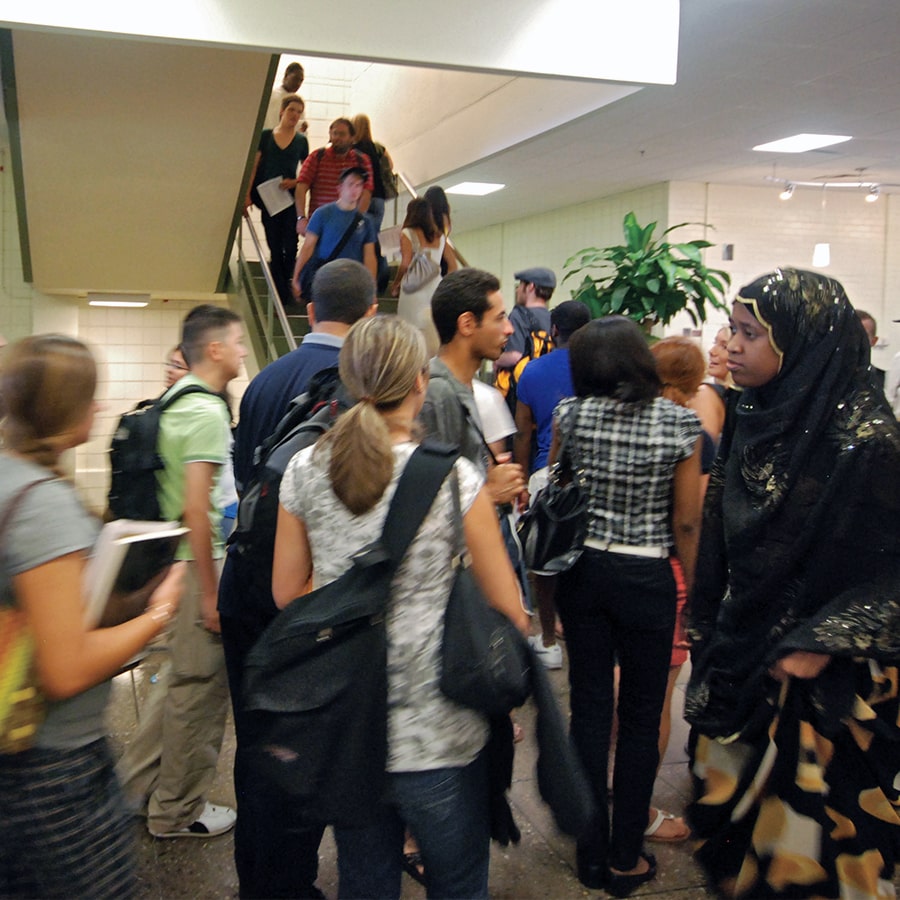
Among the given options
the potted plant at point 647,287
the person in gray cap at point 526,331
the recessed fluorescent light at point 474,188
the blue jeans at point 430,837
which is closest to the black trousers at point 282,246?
the potted plant at point 647,287

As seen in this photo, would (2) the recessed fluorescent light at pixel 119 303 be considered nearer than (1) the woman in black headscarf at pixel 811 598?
No

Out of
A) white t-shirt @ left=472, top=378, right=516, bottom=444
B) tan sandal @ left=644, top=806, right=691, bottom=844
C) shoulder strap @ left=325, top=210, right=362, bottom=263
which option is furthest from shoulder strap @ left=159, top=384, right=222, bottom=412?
shoulder strap @ left=325, top=210, right=362, bottom=263

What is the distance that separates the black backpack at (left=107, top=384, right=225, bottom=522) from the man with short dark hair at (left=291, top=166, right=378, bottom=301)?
138 inches

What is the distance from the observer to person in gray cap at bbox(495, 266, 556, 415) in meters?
5.07

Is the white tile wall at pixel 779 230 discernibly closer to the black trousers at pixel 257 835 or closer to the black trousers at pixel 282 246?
the black trousers at pixel 282 246

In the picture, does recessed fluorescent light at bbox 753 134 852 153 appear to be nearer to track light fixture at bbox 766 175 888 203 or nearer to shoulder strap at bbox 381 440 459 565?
track light fixture at bbox 766 175 888 203

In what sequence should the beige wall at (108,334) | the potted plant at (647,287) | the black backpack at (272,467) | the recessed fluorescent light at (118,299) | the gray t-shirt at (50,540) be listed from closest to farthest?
the gray t-shirt at (50,540)
the black backpack at (272,467)
the potted plant at (647,287)
the recessed fluorescent light at (118,299)
the beige wall at (108,334)

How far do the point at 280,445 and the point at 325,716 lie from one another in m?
0.70

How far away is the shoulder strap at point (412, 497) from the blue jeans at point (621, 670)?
108 centimetres

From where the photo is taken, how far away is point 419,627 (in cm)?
165

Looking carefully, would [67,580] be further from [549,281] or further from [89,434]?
[549,281]

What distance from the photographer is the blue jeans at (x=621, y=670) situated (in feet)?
8.30

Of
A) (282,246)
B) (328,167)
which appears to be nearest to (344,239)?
(328,167)

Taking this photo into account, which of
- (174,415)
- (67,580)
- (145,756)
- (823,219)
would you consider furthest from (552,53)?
(823,219)
